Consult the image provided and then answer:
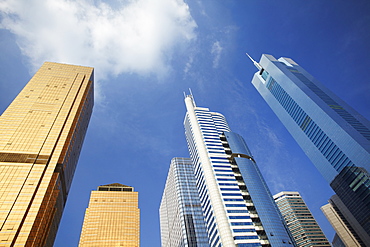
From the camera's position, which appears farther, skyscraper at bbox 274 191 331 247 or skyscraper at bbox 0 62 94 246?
skyscraper at bbox 274 191 331 247

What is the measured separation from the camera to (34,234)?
7469cm

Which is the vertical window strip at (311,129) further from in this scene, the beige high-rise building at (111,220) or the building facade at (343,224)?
the beige high-rise building at (111,220)

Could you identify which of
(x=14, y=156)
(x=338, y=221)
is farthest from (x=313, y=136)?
(x=14, y=156)

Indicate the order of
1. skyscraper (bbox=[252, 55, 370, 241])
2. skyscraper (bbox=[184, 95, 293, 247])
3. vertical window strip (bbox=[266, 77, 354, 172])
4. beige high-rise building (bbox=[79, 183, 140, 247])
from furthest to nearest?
beige high-rise building (bbox=[79, 183, 140, 247])
vertical window strip (bbox=[266, 77, 354, 172])
skyscraper (bbox=[252, 55, 370, 241])
skyscraper (bbox=[184, 95, 293, 247])

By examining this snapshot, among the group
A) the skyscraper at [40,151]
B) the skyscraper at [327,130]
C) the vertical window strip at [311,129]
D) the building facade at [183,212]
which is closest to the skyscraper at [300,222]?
the skyscraper at [327,130]

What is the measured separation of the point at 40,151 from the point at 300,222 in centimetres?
15794

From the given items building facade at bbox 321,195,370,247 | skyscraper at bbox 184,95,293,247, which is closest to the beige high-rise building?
skyscraper at bbox 184,95,293,247

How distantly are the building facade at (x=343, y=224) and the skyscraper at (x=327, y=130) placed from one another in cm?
6662

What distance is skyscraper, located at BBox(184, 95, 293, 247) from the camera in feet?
290

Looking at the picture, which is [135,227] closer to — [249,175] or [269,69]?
[249,175]

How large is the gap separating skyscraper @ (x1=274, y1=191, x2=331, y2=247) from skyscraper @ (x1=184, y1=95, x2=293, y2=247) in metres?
76.1

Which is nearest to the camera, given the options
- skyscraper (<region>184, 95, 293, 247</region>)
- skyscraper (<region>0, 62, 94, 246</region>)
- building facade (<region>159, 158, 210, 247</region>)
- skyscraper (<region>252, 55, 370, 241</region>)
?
skyscraper (<region>0, 62, 94, 246</region>)

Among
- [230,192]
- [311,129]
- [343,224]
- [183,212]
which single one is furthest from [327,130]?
[343,224]

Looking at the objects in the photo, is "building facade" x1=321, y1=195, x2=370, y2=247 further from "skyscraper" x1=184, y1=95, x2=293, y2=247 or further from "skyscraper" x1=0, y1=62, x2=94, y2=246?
"skyscraper" x1=0, y1=62, x2=94, y2=246
